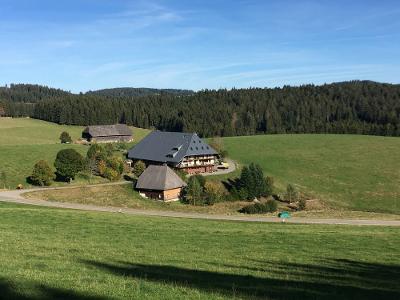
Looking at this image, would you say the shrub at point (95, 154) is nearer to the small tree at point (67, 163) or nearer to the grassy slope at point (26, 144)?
the small tree at point (67, 163)

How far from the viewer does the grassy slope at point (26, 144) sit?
239ft

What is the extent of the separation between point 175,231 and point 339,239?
10.2 meters

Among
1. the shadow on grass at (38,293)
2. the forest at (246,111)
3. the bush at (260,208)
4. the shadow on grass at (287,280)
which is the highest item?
the forest at (246,111)

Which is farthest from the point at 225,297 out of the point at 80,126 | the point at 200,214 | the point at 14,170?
the point at 80,126

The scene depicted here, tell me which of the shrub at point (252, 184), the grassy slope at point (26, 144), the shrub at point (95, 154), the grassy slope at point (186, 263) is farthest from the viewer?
the shrub at point (95, 154)

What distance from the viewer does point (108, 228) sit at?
29.2 m

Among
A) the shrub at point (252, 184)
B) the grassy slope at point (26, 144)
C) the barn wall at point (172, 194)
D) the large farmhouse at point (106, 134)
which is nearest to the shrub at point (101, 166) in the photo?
the grassy slope at point (26, 144)

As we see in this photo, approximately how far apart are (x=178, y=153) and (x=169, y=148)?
2.86 m

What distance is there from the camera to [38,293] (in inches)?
413

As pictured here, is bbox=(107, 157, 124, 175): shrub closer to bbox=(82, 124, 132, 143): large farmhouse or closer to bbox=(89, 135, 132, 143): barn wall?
bbox=(82, 124, 132, 143): large farmhouse

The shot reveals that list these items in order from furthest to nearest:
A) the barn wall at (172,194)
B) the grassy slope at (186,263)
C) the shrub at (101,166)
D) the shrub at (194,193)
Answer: the shrub at (101,166)
the barn wall at (172,194)
the shrub at (194,193)
the grassy slope at (186,263)

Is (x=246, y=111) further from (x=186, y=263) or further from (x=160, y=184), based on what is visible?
(x=186, y=263)

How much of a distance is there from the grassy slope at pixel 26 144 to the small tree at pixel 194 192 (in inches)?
967

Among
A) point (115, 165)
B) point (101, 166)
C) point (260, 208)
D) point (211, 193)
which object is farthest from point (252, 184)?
point (101, 166)
